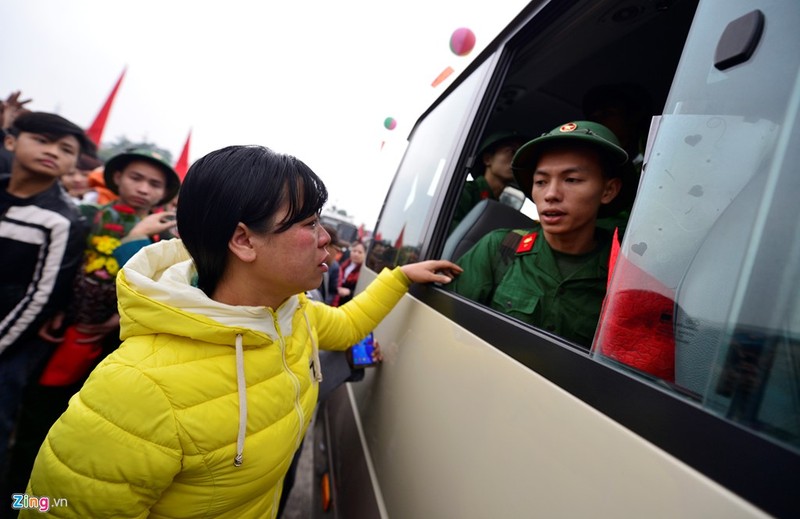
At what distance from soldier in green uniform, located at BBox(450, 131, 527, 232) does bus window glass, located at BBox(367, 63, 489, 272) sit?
0.35 metres

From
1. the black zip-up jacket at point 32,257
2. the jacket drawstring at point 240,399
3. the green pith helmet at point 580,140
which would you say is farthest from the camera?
the black zip-up jacket at point 32,257

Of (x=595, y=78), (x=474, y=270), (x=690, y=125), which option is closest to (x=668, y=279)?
(x=690, y=125)

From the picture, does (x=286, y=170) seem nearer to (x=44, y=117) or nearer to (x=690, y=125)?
(x=690, y=125)

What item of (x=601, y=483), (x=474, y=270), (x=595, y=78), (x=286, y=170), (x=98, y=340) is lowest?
(x=98, y=340)

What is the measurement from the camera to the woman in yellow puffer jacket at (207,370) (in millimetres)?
720

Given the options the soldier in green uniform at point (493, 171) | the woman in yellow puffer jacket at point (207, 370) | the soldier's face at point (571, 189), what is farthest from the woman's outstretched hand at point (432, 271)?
the soldier in green uniform at point (493, 171)

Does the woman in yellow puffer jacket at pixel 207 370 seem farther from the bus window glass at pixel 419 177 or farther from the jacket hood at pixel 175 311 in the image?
the bus window glass at pixel 419 177

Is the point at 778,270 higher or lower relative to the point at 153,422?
higher

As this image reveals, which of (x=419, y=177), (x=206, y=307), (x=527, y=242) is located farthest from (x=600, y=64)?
(x=206, y=307)

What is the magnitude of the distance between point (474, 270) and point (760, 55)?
1045mm

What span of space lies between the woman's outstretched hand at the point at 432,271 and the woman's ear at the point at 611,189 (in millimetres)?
589

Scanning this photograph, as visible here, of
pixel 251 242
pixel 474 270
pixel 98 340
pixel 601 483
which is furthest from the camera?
pixel 98 340

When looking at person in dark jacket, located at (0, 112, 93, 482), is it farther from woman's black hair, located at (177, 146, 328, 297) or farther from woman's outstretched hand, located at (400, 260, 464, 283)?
woman's outstretched hand, located at (400, 260, 464, 283)

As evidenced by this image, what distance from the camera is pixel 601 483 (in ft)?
1.72
